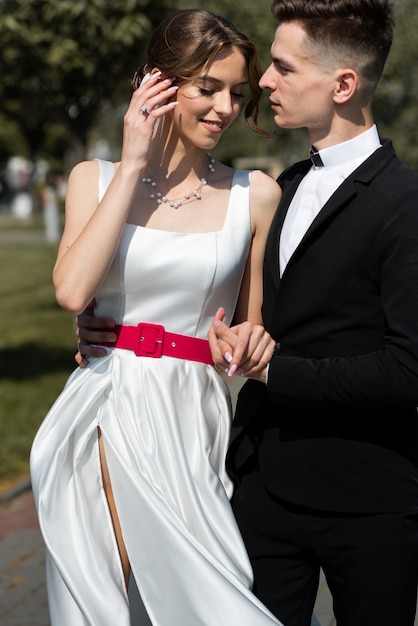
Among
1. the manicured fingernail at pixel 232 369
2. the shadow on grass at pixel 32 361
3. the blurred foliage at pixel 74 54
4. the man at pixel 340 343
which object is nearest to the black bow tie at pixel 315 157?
the man at pixel 340 343

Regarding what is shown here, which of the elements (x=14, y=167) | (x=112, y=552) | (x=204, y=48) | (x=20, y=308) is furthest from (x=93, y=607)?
(x=14, y=167)

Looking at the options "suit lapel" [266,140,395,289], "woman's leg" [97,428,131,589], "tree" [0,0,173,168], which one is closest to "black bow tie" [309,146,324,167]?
"suit lapel" [266,140,395,289]

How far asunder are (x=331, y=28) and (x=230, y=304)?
90cm

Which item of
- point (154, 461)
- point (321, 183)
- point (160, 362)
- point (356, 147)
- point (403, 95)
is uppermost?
point (356, 147)

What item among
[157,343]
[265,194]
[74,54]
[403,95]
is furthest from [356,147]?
[403,95]

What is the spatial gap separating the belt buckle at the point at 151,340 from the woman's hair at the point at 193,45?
721 mm

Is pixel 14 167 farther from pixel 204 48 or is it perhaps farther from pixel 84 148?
pixel 204 48

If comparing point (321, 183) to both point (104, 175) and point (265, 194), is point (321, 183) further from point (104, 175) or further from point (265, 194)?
point (104, 175)

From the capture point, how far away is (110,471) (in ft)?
9.15

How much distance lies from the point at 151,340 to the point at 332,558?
2.67 ft

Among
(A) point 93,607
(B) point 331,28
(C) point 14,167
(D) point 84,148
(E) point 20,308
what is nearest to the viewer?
(B) point 331,28

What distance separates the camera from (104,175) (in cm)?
295

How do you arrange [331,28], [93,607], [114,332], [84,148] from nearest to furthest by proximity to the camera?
[331,28] < [93,607] < [114,332] < [84,148]

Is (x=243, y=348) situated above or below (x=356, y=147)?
below
